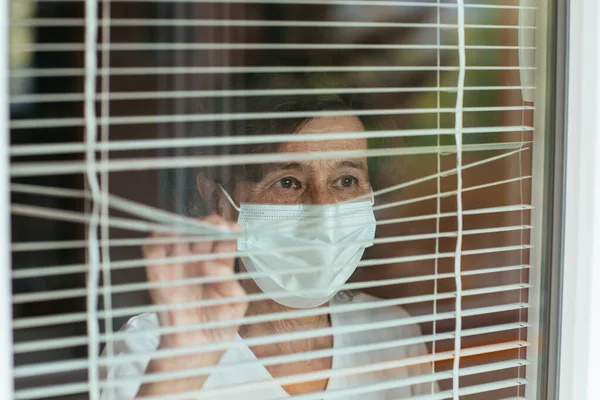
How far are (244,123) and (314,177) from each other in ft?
0.52

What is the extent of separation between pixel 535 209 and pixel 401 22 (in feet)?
1.40

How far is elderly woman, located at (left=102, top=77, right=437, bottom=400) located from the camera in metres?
0.78

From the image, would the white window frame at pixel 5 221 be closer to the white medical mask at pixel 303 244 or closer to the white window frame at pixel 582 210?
the white medical mask at pixel 303 244

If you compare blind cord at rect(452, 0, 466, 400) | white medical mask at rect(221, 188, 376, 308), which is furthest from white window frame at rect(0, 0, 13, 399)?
blind cord at rect(452, 0, 466, 400)

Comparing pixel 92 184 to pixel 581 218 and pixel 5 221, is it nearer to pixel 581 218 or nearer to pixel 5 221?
pixel 5 221

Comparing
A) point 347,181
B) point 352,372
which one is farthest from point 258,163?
point 352,372

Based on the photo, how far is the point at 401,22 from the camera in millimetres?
1146

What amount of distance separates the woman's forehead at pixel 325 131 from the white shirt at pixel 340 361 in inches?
11.9

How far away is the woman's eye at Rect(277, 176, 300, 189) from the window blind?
0.06 meters

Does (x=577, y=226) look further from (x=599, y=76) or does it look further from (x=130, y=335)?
(x=130, y=335)

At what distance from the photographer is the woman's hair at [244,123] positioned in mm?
1019

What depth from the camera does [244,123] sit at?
112 centimetres

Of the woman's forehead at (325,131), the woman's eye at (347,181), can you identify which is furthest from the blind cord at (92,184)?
the woman's eye at (347,181)

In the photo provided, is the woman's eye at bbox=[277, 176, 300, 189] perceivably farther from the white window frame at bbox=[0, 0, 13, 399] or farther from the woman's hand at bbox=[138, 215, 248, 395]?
the white window frame at bbox=[0, 0, 13, 399]
